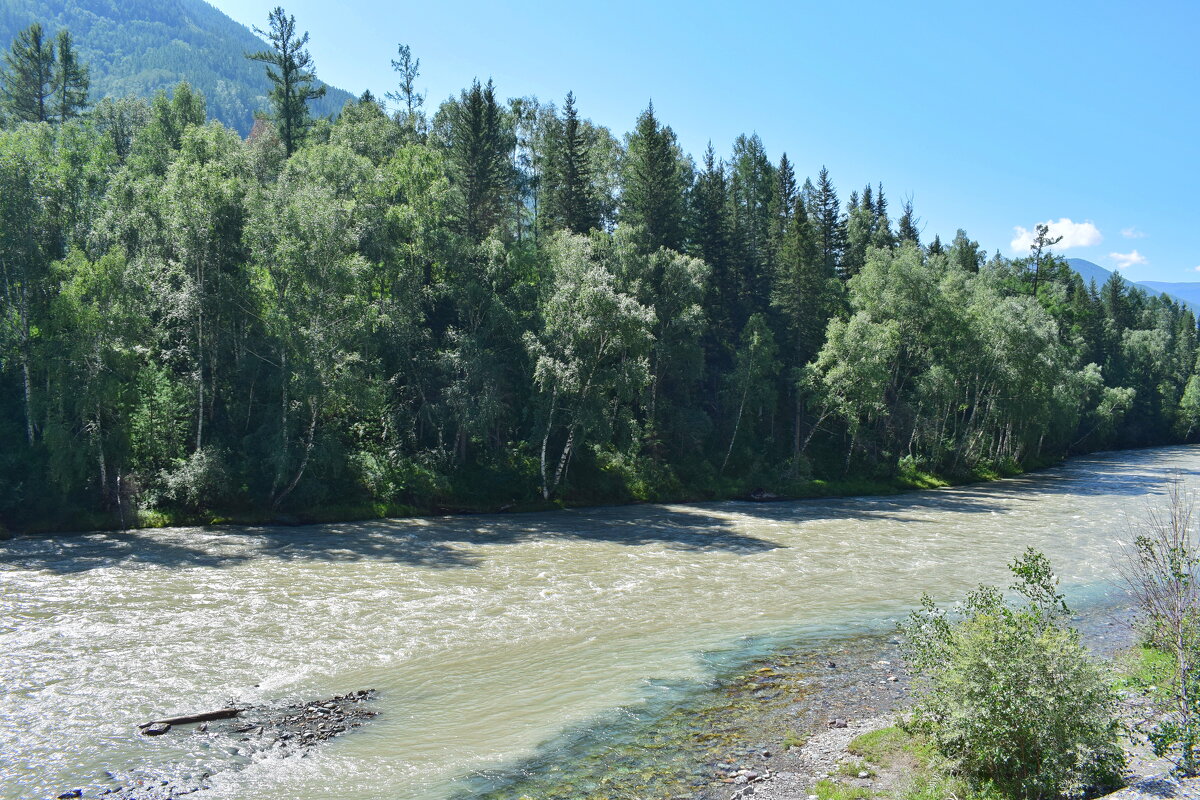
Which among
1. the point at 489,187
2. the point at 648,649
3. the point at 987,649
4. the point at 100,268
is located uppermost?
the point at 489,187

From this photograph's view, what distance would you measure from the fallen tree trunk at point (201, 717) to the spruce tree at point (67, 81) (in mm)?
69697

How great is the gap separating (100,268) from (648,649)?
3001 centimetres

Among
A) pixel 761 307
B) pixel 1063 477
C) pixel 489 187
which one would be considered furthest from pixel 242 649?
pixel 1063 477

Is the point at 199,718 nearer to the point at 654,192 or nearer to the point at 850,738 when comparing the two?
the point at 850,738

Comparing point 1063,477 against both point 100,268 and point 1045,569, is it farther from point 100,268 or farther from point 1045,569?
point 100,268

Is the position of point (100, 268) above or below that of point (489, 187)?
below

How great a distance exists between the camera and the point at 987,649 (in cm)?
979

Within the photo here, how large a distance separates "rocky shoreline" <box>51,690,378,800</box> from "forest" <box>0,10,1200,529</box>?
72.8 ft

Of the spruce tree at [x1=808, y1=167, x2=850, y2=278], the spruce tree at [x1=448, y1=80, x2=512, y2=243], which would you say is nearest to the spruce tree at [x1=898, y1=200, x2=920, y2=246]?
the spruce tree at [x1=808, y1=167, x2=850, y2=278]

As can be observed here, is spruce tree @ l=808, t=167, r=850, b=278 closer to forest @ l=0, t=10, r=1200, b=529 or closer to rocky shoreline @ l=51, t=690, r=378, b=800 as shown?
forest @ l=0, t=10, r=1200, b=529

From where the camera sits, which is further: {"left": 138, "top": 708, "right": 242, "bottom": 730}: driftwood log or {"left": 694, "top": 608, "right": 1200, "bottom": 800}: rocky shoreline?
{"left": 138, "top": 708, "right": 242, "bottom": 730}: driftwood log

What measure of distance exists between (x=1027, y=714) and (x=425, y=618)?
1629cm

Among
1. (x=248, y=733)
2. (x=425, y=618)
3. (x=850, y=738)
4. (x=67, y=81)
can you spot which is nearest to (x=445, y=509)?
(x=425, y=618)

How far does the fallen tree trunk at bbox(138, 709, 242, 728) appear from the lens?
13.5 metres
